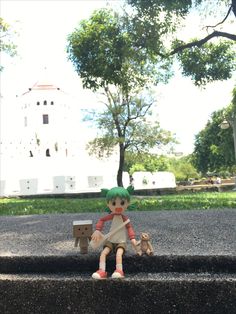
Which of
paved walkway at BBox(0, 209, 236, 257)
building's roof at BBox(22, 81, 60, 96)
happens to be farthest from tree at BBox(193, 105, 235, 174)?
paved walkway at BBox(0, 209, 236, 257)

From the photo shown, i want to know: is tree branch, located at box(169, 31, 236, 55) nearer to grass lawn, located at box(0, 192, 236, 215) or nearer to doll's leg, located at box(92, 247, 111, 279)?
grass lawn, located at box(0, 192, 236, 215)

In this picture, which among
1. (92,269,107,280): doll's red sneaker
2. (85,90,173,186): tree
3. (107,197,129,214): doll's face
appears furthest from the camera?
(85,90,173,186): tree

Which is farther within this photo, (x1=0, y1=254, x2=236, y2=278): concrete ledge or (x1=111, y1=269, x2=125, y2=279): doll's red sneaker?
(x1=0, y1=254, x2=236, y2=278): concrete ledge

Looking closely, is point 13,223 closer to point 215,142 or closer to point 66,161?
point 66,161

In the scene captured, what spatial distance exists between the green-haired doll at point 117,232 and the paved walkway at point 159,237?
0.72 feet

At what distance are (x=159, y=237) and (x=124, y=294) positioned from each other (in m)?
1.41

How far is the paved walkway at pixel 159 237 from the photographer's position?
3.38 metres

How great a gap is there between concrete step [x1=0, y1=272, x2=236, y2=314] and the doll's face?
48cm

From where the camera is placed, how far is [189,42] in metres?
12.6

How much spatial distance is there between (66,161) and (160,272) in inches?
1046

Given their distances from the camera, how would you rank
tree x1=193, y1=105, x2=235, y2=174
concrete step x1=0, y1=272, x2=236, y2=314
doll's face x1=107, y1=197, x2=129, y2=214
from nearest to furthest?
concrete step x1=0, y1=272, x2=236, y2=314, doll's face x1=107, y1=197, x2=129, y2=214, tree x1=193, y1=105, x2=235, y2=174

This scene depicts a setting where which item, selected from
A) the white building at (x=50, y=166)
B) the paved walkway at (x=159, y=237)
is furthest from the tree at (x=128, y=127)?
the paved walkway at (x=159, y=237)

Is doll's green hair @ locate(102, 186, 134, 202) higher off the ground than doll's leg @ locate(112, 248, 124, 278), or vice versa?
doll's green hair @ locate(102, 186, 134, 202)

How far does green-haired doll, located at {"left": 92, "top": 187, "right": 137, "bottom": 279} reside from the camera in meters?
2.87
